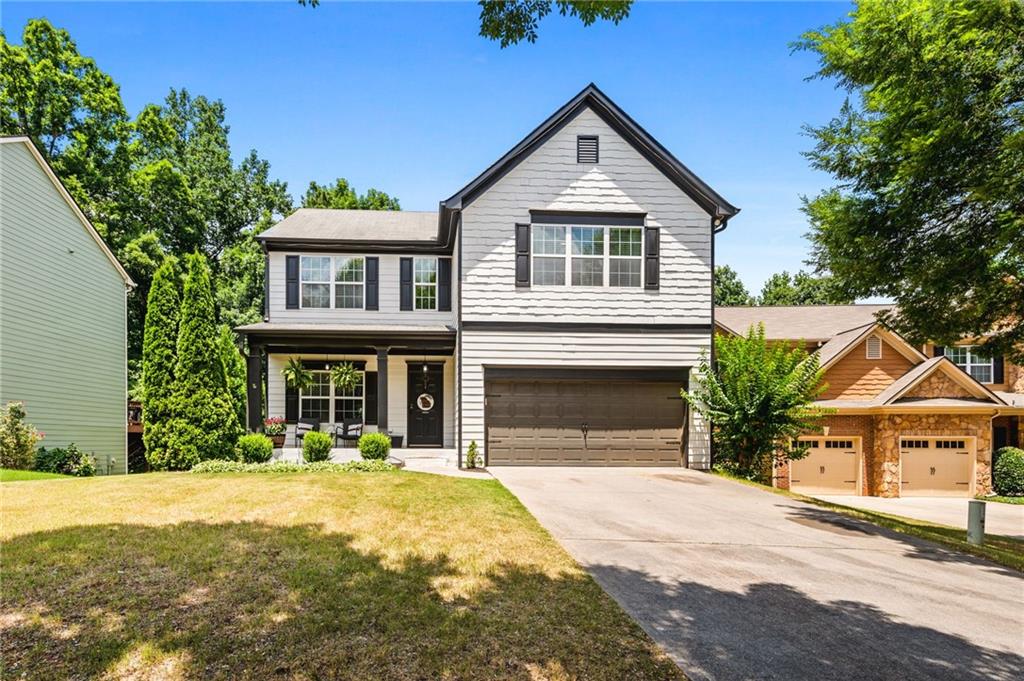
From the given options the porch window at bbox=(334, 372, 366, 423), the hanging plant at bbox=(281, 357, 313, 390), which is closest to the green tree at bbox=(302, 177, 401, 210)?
the porch window at bbox=(334, 372, 366, 423)

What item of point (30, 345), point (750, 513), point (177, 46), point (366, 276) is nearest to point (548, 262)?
point (366, 276)

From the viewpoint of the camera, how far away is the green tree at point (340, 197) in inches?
1442

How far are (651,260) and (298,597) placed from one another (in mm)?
11658

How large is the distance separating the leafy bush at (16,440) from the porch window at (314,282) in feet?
23.3

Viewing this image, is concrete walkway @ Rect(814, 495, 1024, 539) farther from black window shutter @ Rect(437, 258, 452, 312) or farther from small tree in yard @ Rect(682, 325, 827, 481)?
black window shutter @ Rect(437, 258, 452, 312)

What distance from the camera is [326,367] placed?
17.2 metres

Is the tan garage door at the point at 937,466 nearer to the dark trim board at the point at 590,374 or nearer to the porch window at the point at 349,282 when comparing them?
the dark trim board at the point at 590,374

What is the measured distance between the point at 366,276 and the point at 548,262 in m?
6.26

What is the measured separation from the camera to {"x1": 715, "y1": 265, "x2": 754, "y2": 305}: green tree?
50.1m

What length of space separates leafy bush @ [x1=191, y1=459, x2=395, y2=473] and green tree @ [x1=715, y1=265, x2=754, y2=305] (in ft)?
145

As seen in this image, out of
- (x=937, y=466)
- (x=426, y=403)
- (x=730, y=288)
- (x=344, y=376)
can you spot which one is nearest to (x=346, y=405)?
(x=344, y=376)

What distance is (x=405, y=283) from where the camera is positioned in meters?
17.3

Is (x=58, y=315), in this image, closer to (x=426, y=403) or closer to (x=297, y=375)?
(x=297, y=375)

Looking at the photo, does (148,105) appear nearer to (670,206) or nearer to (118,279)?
(118,279)
